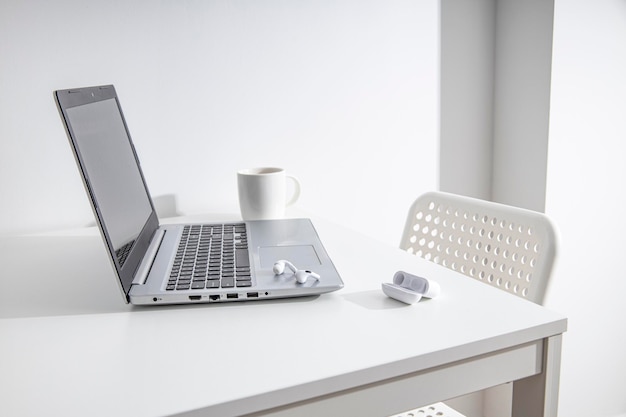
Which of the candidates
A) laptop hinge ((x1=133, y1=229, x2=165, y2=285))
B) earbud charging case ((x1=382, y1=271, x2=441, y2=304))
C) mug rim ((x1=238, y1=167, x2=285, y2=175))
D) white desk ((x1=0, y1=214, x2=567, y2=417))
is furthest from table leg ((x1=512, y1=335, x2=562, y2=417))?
mug rim ((x1=238, y1=167, x2=285, y2=175))

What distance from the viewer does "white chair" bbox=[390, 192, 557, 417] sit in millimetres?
953

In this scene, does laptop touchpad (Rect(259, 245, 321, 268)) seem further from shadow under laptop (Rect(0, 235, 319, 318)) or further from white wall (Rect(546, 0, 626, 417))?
white wall (Rect(546, 0, 626, 417))

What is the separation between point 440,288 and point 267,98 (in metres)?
0.72

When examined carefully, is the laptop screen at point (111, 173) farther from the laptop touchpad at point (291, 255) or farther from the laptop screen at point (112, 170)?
the laptop touchpad at point (291, 255)

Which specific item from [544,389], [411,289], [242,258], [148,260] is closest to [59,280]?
[148,260]

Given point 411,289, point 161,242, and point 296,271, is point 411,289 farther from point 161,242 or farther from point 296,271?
point 161,242

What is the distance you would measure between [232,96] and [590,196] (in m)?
0.97

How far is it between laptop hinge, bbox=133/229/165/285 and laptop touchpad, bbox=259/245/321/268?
6.3 inches

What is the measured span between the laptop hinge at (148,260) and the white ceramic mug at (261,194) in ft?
0.57

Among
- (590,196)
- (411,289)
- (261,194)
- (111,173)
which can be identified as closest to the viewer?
(411,289)

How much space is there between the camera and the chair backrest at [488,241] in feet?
3.12

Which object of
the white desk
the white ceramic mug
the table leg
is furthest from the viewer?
the white ceramic mug

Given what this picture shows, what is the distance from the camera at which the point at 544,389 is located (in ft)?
2.39

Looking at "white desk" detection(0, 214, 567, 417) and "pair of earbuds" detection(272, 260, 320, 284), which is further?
"pair of earbuds" detection(272, 260, 320, 284)
